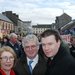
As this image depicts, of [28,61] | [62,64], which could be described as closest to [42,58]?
[28,61]

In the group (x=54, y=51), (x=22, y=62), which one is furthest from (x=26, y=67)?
(x=54, y=51)

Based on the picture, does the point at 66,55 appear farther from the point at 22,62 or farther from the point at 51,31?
the point at 22,62

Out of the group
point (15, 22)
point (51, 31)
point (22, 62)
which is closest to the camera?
point (51, 31)

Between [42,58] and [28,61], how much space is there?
23 cm

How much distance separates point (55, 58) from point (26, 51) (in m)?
0.91

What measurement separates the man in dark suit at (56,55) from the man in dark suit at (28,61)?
1.80 ft

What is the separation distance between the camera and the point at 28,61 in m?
4.73

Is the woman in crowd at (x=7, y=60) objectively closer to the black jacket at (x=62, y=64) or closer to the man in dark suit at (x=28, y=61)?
the man in dark suit at (x=28, y=61)

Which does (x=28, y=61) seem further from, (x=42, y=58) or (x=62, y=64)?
(x=62, y=64)

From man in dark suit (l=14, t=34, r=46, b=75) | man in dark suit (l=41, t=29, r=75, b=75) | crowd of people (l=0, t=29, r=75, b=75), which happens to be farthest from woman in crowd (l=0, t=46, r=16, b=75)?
man in dark suit (l=41, t=29, r=75, b=75)

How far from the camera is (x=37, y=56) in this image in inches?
190

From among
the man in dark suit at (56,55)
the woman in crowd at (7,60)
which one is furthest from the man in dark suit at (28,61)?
the man in dark suit at (56,55)

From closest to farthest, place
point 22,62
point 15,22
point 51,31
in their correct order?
point 51,31, point 22,62, point 15,22

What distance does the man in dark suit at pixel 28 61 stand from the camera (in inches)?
181
